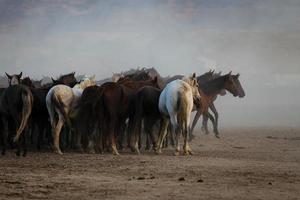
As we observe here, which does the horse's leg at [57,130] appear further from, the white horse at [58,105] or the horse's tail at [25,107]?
the horse's tail at [25,107]

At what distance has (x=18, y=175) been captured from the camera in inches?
436

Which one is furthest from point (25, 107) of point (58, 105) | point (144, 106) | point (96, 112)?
point (144, 106)

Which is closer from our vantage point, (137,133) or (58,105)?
(58,105)

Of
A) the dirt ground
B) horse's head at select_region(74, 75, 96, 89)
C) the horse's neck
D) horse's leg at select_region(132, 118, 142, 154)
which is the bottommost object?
the dirt ground

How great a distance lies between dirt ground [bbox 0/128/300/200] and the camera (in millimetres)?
9008

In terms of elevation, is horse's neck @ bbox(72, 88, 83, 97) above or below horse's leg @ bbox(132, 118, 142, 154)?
above

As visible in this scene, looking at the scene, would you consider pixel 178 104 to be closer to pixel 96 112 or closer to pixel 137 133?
pixel 137 133

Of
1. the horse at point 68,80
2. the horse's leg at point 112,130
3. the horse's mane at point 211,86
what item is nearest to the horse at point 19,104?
the horse's leg at point 112,130

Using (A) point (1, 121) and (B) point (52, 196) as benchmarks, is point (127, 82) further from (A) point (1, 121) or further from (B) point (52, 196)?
(B) point (52, 196)

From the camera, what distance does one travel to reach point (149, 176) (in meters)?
11.0

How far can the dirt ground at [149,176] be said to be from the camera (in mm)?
9008

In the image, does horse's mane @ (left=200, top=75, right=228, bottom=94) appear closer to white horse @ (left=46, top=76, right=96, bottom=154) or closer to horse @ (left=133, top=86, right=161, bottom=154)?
horse @ (left=133, top=86, right=161, bottom=154)

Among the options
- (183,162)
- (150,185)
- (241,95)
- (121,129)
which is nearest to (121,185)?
(150,185)

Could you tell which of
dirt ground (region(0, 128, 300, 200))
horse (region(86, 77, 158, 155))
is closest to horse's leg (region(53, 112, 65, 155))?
dirt ground (region(0, 128, 300, 200))
